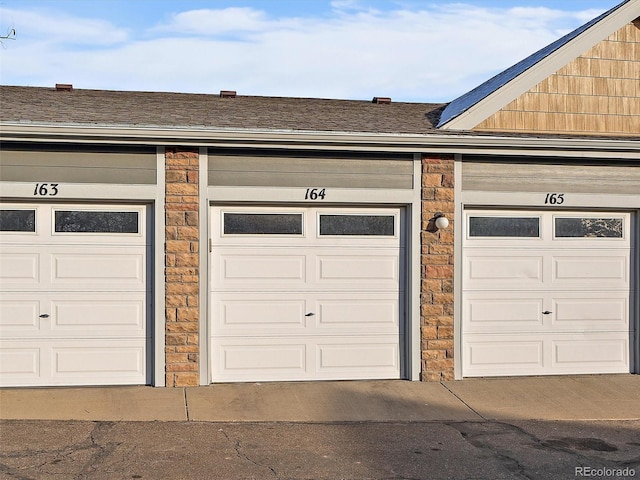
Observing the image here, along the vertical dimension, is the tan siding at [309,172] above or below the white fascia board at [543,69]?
below

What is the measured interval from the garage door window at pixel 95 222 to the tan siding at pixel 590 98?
199 inches

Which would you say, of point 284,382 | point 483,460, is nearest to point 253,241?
point 284,382

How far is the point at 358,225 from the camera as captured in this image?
35.7ft

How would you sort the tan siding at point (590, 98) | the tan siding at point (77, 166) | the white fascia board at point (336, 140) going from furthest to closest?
the tan siding at point (590, 98) < the tan siding at point (77, 166) < the white fascia board at point (336, 140)

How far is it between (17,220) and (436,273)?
537 centimetres

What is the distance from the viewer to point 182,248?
10.3m

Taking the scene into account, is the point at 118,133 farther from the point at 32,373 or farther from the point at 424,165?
the point at 424,165

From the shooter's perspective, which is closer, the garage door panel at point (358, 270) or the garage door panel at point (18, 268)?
the garage door panel at point (18, 268)

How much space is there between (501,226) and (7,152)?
6444 mm

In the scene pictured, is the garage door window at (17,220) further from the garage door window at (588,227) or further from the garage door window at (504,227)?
the garage door window at (588,227)

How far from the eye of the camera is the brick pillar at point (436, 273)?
10852 mm

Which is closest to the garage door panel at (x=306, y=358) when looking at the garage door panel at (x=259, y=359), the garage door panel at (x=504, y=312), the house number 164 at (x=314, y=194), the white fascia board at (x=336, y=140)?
the garage door panel at (x=259, y=359)

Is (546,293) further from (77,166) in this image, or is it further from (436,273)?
(77,166)

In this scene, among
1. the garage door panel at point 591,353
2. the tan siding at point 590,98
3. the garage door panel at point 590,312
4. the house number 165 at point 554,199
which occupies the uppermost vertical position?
the tan siding at point 590,98
